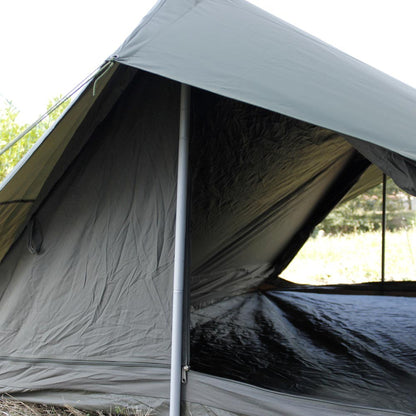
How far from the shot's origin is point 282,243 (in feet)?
11.8

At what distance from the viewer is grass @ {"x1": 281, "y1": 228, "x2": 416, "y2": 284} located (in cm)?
515

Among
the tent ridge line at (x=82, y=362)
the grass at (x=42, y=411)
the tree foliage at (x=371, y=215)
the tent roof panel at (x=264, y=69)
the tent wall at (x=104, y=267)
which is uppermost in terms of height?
the tree foliage at (x=371, y=215)

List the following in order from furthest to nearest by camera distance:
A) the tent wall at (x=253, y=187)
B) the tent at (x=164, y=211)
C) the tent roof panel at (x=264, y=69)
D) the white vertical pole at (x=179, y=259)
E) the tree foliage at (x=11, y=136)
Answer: the tree foliage at (x=11, y=136)
the tent wall at (x=253, y=187)
the white vertical pole at (x=179, y=259)
the tent at (x=164, y=211)
the tent roof panel at (x=264, y=69)

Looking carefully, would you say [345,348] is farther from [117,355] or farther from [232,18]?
[232,18]

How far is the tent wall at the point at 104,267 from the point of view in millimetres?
1793

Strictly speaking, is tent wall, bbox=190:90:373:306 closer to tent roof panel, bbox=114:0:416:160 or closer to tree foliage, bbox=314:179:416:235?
tent roof panel, bbox=114:0:416:160

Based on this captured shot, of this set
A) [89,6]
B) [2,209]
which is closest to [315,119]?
[2,209]

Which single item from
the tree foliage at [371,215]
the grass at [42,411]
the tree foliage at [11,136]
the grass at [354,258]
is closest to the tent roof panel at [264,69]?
the grass at [42,411]


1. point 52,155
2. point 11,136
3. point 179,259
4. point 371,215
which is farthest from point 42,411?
point 371,215

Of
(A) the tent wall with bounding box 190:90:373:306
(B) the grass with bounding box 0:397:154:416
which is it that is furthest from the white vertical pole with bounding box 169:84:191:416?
(A) the tent wall with bounding box 190:90:373:306

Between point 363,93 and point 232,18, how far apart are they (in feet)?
2.09

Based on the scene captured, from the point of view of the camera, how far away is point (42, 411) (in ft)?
6.01

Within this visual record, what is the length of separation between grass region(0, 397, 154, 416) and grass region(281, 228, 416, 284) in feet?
10.2

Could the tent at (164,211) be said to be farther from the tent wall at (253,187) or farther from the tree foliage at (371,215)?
the tree foliage at (371,215)
